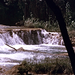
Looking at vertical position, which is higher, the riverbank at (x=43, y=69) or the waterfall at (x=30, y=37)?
the waterfall at (x=30, y=37)

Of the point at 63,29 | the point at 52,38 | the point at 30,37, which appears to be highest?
the point at 63,29

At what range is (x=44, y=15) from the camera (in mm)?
19688

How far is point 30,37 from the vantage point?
41.8ft

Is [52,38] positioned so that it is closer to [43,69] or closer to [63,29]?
[43,69]

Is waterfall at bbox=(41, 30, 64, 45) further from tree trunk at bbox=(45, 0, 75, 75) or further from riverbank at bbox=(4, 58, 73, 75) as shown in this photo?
tree trunk at bbox=(45, 0, 75, 75)

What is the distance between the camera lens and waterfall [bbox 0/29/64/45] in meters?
11.9

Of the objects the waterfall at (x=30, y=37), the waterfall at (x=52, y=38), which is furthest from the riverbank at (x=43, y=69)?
the waterfall at (x=52, y=38)

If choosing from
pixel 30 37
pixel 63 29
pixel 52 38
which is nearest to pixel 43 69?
pixel 63 29

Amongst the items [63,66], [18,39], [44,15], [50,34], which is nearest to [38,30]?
[50,34]

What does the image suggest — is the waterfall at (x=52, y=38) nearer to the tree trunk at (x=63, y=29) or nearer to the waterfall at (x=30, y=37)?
the waterfall at (x=30, y=37)

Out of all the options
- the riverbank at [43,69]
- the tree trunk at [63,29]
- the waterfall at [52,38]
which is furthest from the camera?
the waterfall at [52,38]

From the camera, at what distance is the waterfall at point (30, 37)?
1186cm

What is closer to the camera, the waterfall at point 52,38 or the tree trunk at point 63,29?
the tree trunk at point 63,29

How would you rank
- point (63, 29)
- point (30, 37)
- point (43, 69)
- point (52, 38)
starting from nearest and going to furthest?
point (63, 29), point (43, 69), point (30, 37), point (52, 38)
